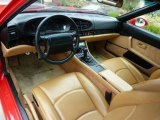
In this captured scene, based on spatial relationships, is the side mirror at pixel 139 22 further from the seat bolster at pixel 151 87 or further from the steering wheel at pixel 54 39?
the seat bolster at pixel 151 87

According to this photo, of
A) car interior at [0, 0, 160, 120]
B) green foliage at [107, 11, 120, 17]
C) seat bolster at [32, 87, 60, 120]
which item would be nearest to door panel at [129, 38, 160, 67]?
car interior at [0, 0, 160, 120]

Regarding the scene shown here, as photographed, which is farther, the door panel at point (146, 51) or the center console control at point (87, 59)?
the door panel at point (146, 51)

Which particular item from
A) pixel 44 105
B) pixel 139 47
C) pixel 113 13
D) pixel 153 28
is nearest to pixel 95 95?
pixel 44 105

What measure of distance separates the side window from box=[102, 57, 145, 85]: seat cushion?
461 mm

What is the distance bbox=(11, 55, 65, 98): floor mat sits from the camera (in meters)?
2.66

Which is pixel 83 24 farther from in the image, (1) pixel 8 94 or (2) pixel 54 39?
(1) pixel 8 94

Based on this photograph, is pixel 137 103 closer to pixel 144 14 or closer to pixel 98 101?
pixel 98 101

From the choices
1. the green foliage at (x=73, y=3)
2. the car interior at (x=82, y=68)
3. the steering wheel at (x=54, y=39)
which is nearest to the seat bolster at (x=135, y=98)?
the car interior at (x=82, y=68)

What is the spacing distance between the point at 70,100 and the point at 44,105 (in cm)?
20

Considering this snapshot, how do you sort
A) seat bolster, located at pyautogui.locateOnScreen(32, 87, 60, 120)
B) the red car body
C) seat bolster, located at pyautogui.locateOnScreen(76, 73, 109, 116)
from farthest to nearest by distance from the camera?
seat bolster, located at pyautogui.locateOnScreen(76, 73, 109, 116), seat bolster, located at pyautogui.locateOnScreen(32, 87, 60, 120), the red car body

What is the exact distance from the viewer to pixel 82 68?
2.24 meters

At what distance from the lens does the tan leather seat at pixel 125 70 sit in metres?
2.38

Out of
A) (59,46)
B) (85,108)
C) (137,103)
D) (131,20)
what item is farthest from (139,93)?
(131,20)

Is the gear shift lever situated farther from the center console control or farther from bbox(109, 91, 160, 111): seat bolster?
bbox(109, 91, 160, 111): seat bolster
